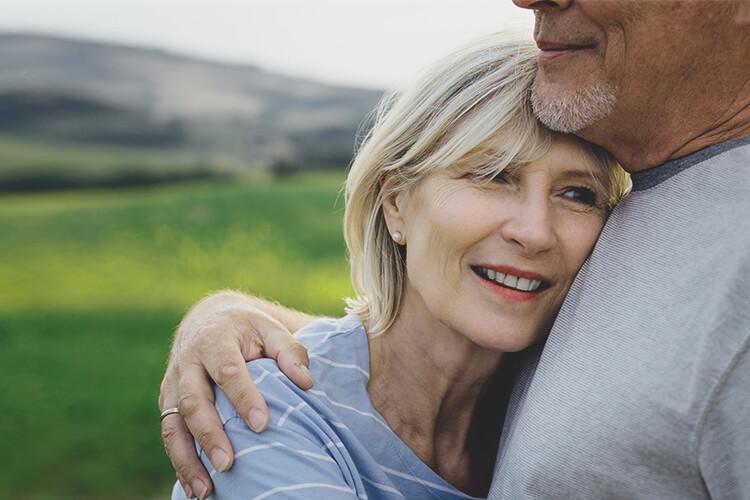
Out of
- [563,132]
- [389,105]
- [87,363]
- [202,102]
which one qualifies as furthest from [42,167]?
[563,132]

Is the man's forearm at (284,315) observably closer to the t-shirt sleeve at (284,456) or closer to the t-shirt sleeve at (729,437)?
the t-shirt sleeve at (284,456)

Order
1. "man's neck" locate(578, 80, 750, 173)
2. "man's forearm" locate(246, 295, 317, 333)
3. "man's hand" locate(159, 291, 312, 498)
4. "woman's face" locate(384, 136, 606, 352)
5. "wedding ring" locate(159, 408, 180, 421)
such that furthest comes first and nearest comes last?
"man's forearm" locate(246, 295, 317, 333) < "wedding ring" locate(159, 408, 180, 421) < "woman's face" locate(384, 136, 606, 352) < "man's hand" locate(159, 291, 312, 498) < "man's neck" locate(578, 80, 750, 173)

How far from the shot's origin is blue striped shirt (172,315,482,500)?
1.90 metres

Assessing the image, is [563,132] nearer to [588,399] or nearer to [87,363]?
[588,399]

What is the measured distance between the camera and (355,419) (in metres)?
2.19

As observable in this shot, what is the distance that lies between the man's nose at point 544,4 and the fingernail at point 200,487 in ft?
4.10

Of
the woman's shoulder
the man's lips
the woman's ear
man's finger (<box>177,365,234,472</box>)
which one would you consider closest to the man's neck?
the man's lips

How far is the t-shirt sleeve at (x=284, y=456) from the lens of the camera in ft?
6.15

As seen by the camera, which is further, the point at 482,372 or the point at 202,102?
the point at 202,102

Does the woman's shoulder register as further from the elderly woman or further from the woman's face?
the woman's face

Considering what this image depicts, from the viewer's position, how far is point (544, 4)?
6.46 ft

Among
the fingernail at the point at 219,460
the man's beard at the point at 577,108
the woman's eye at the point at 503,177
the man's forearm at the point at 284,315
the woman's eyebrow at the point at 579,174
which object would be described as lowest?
the man's forearm at the point at 284,315

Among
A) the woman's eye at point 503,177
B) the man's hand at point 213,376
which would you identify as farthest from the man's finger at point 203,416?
the woman's eye at point 503,177

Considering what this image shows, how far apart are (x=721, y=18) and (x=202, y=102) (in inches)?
356
